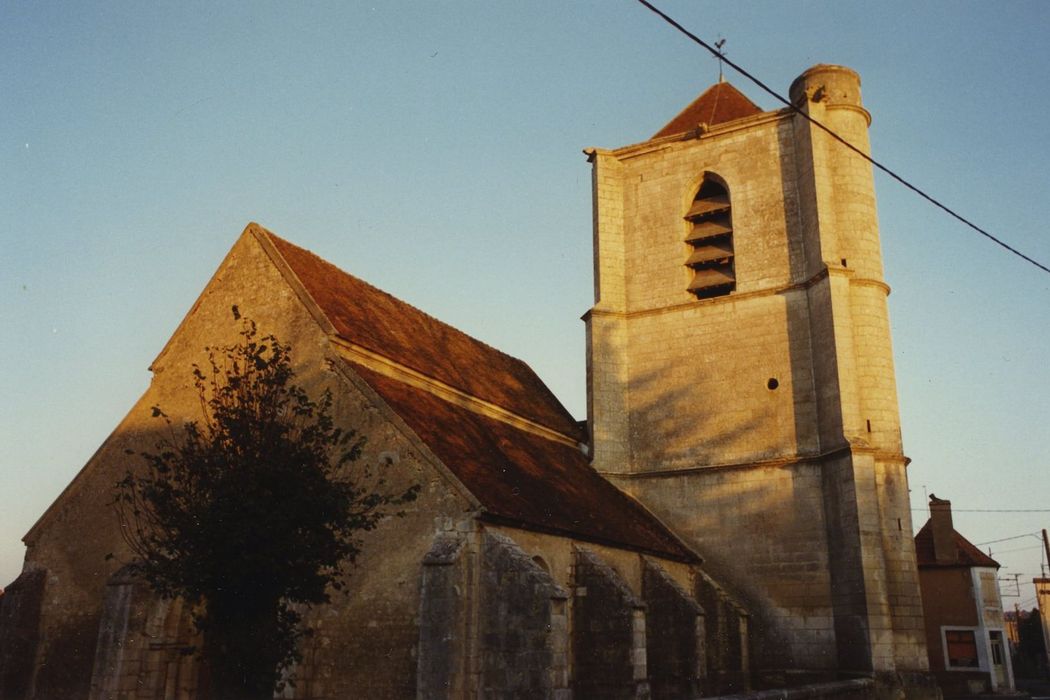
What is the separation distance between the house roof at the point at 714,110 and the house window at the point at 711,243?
7.02ft

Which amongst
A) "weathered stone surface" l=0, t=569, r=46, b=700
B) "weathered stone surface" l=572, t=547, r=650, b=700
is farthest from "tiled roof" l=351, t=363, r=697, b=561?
"weathered stone surface" l=0, t=569, r=46, b=700

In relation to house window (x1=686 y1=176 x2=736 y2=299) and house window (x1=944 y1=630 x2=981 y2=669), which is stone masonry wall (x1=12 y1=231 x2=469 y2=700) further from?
house window (x1=944 y1=630 x2=981 y2=669)

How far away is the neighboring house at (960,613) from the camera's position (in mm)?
28516

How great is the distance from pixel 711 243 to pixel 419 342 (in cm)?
822

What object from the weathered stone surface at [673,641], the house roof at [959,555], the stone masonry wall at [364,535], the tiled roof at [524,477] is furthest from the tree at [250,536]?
the house roof at [959,555]

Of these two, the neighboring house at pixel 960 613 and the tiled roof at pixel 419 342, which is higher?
the tiled roof at pixel 419 342

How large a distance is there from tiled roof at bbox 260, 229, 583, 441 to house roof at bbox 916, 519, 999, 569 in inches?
607

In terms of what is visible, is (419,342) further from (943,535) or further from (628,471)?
(943,535)

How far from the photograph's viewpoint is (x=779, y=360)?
2042cm

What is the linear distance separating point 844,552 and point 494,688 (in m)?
9.24

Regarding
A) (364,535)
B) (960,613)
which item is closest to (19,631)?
(364,535)

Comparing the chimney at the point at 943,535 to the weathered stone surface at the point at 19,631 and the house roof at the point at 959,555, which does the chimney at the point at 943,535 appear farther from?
the weathered stone surface at the point at 19,631

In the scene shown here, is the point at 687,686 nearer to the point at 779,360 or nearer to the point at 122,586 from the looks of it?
the point at 779,360

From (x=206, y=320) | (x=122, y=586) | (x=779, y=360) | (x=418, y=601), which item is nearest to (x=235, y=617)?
(x=418, y=601)
